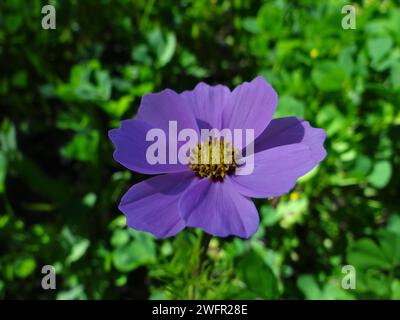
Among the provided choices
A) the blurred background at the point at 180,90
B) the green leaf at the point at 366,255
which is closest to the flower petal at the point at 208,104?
the blurred background at the point at 180,90

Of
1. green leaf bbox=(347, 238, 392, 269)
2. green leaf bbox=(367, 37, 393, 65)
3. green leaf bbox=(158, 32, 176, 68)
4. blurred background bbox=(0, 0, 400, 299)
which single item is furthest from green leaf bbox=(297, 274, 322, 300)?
green leaf bbox=(158, 32, 176, 68)

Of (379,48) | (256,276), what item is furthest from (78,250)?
(379,48)

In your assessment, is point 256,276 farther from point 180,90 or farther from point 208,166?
point 180,90

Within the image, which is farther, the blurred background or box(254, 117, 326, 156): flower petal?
the blurred background

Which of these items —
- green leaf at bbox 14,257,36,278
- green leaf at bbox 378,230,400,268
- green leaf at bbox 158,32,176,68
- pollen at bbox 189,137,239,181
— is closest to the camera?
pollen at bbox 189,137,239,181

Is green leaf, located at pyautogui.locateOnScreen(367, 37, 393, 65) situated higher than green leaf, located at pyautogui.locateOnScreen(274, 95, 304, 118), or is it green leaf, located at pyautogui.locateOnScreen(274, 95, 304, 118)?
green leaf, located at pyautogui.locateOnScreen(367, 37, 393, 65)

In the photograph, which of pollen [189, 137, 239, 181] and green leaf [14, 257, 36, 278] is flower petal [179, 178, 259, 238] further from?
green leaf [14, 257, 36, 278]
